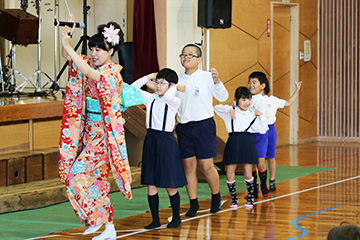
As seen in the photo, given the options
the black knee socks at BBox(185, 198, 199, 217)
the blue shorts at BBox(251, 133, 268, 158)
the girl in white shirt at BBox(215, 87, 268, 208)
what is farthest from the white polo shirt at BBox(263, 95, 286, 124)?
the black knee socks at BBox(185, 198, 199, 217)

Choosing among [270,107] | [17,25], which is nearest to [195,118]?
[270,107]

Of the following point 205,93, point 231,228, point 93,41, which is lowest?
point 231,228

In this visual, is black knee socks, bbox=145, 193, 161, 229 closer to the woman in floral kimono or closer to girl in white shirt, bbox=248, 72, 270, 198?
the woman in floral kimono

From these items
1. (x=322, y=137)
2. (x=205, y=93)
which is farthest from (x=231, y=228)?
(x=322, y=137)

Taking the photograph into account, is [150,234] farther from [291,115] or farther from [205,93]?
[291,115]

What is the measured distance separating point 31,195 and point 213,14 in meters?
3.70

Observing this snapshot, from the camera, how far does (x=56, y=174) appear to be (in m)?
6.33

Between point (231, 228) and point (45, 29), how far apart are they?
20.8ft

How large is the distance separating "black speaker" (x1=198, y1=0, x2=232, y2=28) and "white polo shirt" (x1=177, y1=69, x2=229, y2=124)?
10.4 feet

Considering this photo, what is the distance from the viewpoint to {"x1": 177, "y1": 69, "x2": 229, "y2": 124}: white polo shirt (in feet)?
16.9

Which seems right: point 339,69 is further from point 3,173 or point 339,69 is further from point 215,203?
point 3,173

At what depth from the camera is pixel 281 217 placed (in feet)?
17.0

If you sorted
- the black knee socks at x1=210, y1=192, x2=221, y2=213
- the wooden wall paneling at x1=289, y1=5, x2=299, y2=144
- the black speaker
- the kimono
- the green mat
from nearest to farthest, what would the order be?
the kimono < the green mat < the black knee socks at x1=210, y1=192, x2=221, y2=213 < the black speaker < the wooden wall paneling at x1=289, y1=5, x2=299, y2=144

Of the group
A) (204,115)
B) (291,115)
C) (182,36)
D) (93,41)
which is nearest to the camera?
(93,41)
